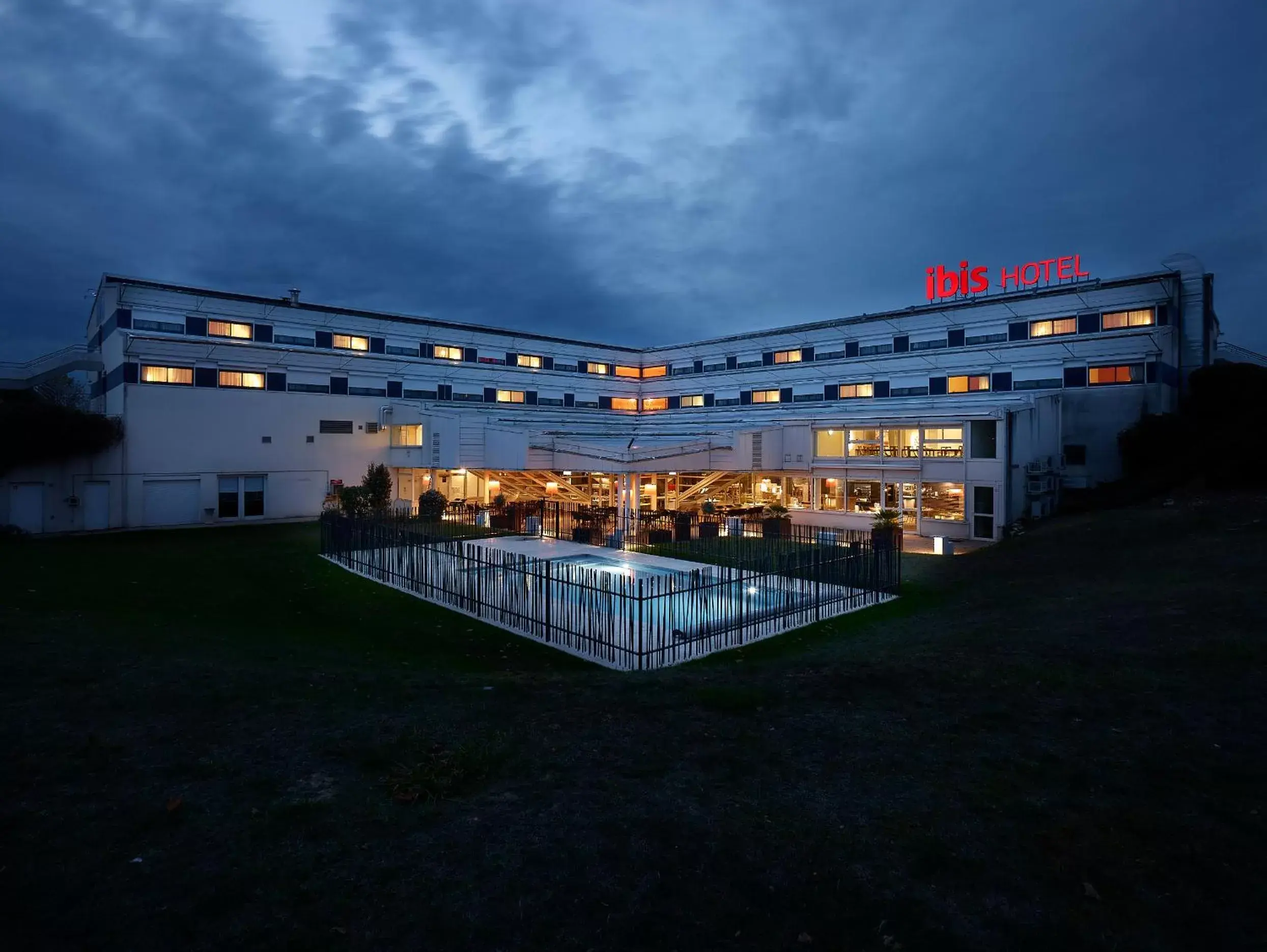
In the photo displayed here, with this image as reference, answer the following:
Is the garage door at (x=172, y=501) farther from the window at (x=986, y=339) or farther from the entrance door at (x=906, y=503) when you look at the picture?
the window at (x=986, y=339)

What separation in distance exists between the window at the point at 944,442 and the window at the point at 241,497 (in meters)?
34.6

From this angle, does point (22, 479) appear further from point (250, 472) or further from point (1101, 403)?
point (1101, 403)

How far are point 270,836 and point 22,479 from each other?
3494 cm

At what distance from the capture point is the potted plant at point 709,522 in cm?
2794

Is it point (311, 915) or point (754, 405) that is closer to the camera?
point (311, 915)

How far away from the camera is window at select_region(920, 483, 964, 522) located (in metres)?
30.8

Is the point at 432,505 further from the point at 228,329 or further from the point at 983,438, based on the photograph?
the point at 983,438

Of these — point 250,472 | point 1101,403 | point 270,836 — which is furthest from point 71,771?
point 1101,403

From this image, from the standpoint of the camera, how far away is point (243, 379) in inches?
1410

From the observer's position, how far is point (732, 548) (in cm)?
2586

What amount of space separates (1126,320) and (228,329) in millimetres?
52059

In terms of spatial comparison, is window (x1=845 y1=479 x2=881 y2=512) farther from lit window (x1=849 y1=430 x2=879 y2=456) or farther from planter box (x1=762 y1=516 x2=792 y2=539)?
planter box (x1=762 y1=516 x2=792 y2=539)

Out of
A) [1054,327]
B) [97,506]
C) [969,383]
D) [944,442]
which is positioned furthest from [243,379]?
[1054,327]

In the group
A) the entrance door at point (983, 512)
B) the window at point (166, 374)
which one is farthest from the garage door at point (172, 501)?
the entrance door at point (983, 512)
